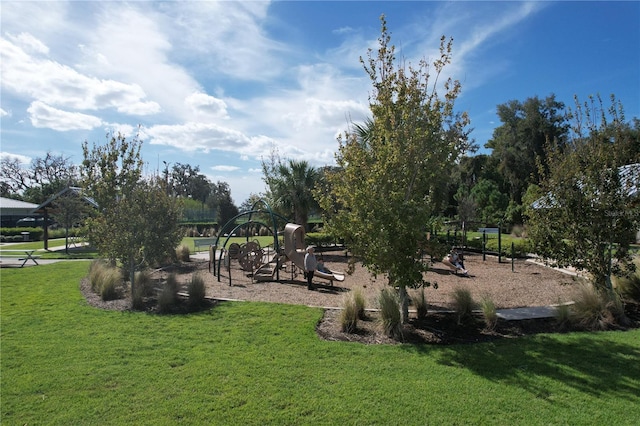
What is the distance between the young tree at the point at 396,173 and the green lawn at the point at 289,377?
5.12ft

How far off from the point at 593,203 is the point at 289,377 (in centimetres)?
688

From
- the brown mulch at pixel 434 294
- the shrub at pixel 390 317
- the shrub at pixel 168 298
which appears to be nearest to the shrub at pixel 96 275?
the brown mulch at pixel 434 294

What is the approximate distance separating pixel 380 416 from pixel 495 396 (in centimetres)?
140

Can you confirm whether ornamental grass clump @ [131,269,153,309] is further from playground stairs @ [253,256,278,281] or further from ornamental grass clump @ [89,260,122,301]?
playground stairs @ [253,256,278,281]

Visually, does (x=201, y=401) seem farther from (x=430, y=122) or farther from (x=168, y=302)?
(x=430, y=122)

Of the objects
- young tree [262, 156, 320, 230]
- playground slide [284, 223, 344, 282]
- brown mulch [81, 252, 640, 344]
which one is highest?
young tree [262, 156, 320, 230]

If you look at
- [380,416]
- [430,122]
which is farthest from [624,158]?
[380,416]

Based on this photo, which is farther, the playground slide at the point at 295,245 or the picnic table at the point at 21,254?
the picnic table at the point at 21,254

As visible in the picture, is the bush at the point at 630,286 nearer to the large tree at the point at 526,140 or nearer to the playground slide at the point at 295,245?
the playground slide at the point at 295,245

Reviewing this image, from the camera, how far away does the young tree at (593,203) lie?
26.7 feet

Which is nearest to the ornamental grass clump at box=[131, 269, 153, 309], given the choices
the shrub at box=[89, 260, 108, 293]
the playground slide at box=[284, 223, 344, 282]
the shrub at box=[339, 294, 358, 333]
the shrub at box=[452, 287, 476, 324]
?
the shrub at box=[89, 260, 108, 293]

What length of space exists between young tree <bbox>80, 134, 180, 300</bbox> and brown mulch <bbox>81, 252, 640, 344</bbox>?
119cm

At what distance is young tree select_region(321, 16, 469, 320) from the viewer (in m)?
6.78

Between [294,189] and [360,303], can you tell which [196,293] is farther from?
[294,189]
